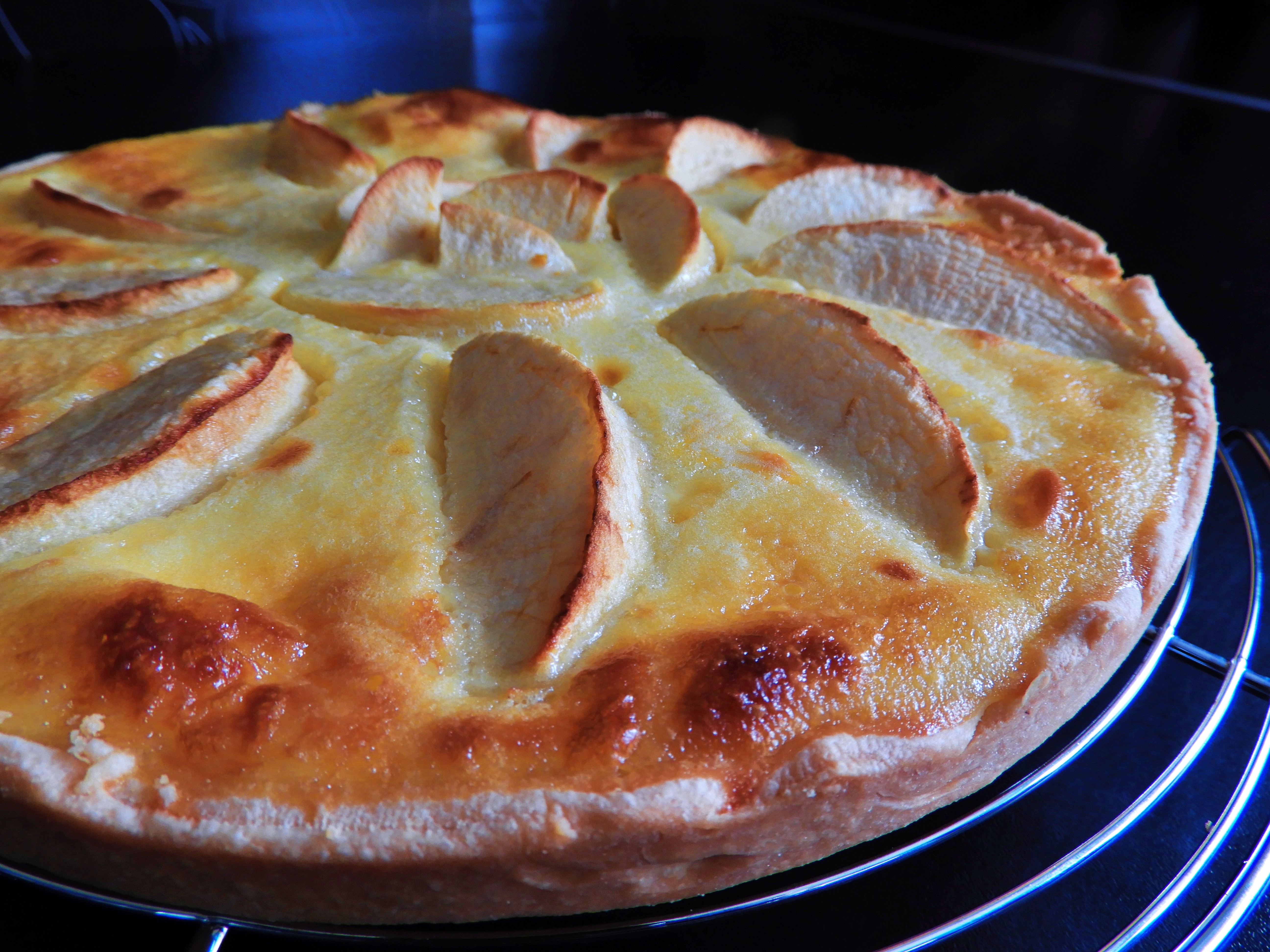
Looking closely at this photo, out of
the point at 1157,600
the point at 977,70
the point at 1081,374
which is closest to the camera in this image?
the point at 1157,600

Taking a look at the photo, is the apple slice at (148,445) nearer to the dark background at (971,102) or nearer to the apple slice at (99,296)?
the apple slice at (99,296)

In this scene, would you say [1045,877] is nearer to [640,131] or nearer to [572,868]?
[572,868]

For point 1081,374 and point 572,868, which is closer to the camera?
point 572,868

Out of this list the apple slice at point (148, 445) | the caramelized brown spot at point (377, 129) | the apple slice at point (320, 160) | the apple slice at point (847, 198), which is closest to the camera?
the apple slice at point (148, 445)

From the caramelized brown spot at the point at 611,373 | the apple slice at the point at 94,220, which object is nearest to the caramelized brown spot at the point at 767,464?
the caramelized brown spot at the point at 611,373

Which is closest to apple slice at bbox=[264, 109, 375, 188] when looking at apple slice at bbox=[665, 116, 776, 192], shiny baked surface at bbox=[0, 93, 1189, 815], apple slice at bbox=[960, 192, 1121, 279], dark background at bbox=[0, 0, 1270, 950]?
shiny baked surface at bbox=[0, 93, 1189, 815]

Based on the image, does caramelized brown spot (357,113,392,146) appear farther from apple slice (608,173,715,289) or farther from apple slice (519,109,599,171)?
apple slice (608,173,715,289)

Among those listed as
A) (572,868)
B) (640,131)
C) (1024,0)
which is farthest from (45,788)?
(1024,0)
